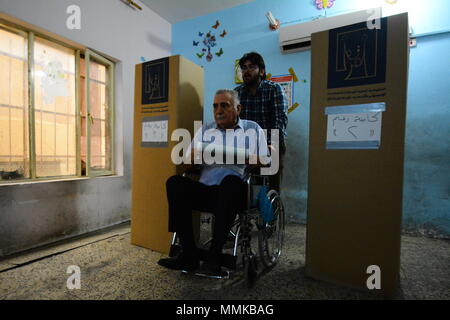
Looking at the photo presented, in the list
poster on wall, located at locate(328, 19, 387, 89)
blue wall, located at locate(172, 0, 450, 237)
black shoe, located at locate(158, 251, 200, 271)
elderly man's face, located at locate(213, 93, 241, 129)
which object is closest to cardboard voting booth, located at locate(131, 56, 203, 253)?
elderly man's face, located at locate(213, 93, 241, 129)

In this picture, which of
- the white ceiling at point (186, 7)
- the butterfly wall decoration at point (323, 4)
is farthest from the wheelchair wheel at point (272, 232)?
the white ceiling at point (186, 7)

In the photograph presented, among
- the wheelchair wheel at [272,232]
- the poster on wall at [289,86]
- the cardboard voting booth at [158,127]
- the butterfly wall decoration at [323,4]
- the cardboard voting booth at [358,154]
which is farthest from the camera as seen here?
the poster on wall at [289,86]

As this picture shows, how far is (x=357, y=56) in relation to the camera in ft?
4.36

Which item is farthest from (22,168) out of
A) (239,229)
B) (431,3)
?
(431,3)

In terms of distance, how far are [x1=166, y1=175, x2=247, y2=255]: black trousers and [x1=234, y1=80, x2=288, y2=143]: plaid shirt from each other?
2.70 feet

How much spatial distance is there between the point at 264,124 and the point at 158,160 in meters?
0.86

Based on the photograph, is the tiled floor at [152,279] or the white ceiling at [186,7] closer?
the tiled floor at [152,279]

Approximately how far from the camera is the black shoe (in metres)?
1.35

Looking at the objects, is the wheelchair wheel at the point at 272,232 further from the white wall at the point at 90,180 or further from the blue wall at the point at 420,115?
the white wall at the point at 90,180

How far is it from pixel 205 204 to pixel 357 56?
1.11m

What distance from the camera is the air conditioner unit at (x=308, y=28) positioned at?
2414 mm

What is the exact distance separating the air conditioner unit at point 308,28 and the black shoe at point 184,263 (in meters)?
2.25

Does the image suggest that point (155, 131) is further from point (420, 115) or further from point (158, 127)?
point (420, 115)

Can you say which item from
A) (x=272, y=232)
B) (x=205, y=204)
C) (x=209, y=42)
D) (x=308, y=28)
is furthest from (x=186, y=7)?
(x=272, y=232)
